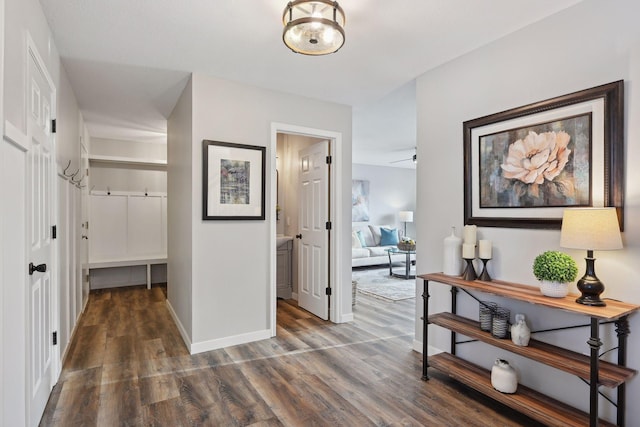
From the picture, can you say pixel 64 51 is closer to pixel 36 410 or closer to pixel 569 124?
pixel 36 410

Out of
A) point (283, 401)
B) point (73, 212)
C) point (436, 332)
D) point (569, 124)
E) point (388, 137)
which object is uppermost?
point (388, 137)

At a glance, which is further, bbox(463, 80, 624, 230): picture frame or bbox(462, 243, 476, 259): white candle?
bbox(462, 243, 476, 259): white candle

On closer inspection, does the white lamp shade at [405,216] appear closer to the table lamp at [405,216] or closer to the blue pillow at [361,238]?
the table lamp at [405,216]

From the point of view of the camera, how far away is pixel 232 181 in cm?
323

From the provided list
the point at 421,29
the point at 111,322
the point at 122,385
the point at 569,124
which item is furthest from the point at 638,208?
the point at 111,322

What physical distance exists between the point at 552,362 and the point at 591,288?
1.48ft

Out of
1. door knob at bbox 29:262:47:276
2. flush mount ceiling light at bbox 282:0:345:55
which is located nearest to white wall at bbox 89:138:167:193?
door knob at bbox 29:262:47:276

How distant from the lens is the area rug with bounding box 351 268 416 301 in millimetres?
5143

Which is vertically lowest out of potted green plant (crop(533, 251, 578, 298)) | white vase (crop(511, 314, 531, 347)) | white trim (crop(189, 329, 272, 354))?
white trim (crop(189, 329, 272, 354))

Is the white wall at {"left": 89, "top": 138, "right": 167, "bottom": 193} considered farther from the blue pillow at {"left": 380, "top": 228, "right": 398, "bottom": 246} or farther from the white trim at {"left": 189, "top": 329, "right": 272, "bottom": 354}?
the blue pillow at {"left": 380, "top": 228, "right": 398, "bottom": 246}

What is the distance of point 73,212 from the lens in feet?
11.2

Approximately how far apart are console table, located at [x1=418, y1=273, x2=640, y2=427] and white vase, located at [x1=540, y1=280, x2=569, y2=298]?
0.03 metres

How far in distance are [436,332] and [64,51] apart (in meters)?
3.71

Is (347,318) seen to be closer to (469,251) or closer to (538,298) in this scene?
(469,251)
